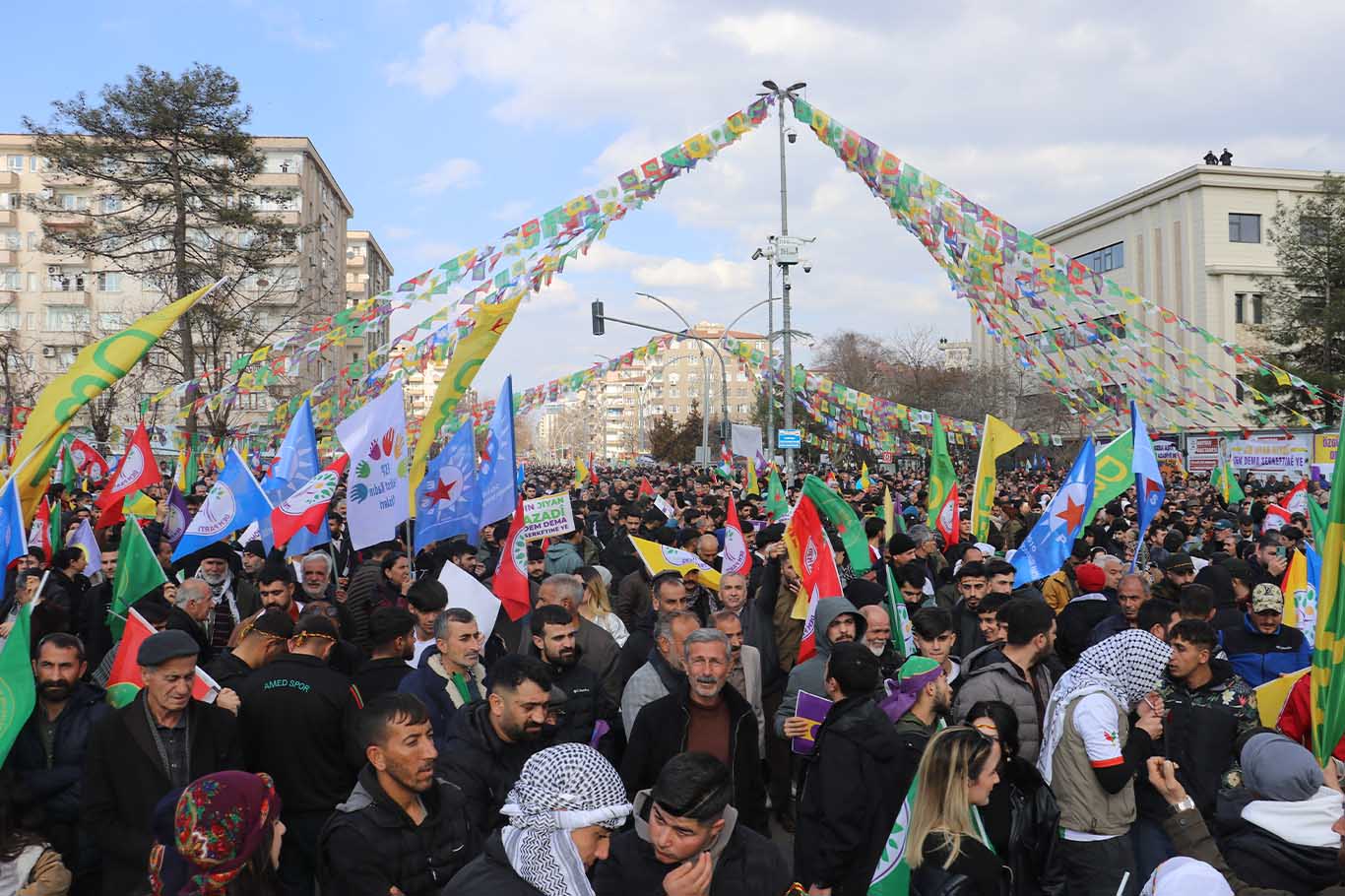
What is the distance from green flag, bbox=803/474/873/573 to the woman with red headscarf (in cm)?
659

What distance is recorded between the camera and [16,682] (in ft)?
15.5

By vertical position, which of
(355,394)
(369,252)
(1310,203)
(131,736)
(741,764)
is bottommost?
(741,764)

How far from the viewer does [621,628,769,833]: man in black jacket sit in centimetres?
513

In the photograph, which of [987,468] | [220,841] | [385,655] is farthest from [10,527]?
[987,468]

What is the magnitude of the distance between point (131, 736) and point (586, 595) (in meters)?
3.68

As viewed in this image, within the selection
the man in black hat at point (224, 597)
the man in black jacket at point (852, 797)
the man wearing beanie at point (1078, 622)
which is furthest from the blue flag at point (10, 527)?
the man wearing beanie at point (1078, 622)

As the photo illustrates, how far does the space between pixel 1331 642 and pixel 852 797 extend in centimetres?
194

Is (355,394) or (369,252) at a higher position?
(369,252)

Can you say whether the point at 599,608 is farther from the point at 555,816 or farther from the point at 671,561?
the point at 555,816

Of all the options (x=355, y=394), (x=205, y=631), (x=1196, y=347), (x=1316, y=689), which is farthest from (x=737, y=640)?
(x=1196, y=347)

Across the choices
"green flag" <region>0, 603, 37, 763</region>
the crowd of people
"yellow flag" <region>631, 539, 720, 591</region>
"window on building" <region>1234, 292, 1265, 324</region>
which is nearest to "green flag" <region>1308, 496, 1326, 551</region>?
the crowd of people

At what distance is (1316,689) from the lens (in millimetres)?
4441

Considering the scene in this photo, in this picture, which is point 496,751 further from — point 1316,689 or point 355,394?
point 355,394

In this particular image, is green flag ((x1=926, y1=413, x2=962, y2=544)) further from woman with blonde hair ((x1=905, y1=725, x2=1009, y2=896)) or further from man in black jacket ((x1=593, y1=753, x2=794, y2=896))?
man in black jacket ((x1=593, y1=753, x2=794, y2=896))
